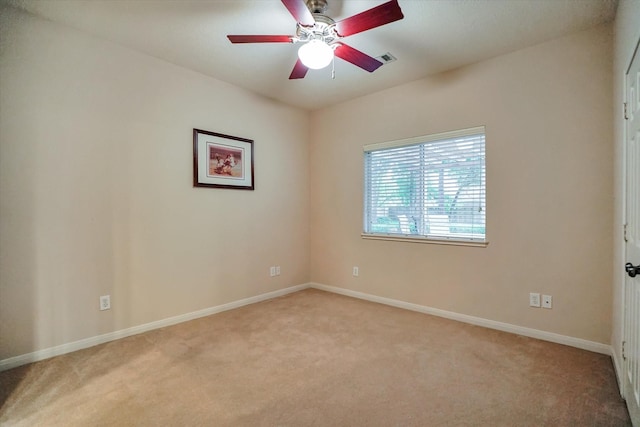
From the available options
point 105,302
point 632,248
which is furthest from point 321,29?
point 105,302

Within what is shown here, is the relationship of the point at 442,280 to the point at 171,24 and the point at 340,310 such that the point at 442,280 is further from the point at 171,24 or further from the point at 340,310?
the point at 171,24

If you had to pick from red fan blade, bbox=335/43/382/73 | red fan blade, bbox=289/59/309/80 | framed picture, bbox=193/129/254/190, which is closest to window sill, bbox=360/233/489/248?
framed picture, bbox=193/129/254/190

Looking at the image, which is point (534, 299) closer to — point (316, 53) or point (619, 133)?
point (619, 133)

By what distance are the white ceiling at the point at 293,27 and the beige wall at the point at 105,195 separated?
0.27m

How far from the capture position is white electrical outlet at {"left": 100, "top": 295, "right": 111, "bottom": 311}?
266 cm

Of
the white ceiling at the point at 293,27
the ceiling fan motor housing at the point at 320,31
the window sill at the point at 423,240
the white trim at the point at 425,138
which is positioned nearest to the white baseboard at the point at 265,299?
the window sill at the point at 423,240

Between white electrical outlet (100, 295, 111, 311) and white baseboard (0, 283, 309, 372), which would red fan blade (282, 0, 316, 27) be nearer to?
white electrical outlet (100, 295, 111, 311)

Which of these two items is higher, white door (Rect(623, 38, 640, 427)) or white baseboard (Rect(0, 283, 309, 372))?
white door (Rect(623, 38, 640, 427))

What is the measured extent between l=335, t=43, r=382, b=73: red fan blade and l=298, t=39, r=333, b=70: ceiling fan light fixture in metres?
0.23

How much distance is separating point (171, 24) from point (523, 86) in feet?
9.84

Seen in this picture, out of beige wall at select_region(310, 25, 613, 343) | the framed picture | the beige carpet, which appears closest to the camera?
the beige carpet

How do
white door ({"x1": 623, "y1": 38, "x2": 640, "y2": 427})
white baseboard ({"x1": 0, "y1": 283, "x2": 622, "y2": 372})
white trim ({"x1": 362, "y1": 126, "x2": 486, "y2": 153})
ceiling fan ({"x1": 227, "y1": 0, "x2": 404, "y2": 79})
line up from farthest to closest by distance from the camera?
white trim ({"x1": 362, "y1": 126, "x2": 486, "y2": 153}) < white baseboard ({"x1": 0, "y1": 283, "x2": 622, "y2": 372}) < ceiling fan ({"x1": 227, "y1": 0, "x2": 404, "y2": 79}) < white door ({"x1": 623, "y1": 38, "x2": 640, "y2": 427})

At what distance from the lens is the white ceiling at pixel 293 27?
2.20m

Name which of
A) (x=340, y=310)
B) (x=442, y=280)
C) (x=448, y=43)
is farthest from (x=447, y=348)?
(x=448, y=43)
